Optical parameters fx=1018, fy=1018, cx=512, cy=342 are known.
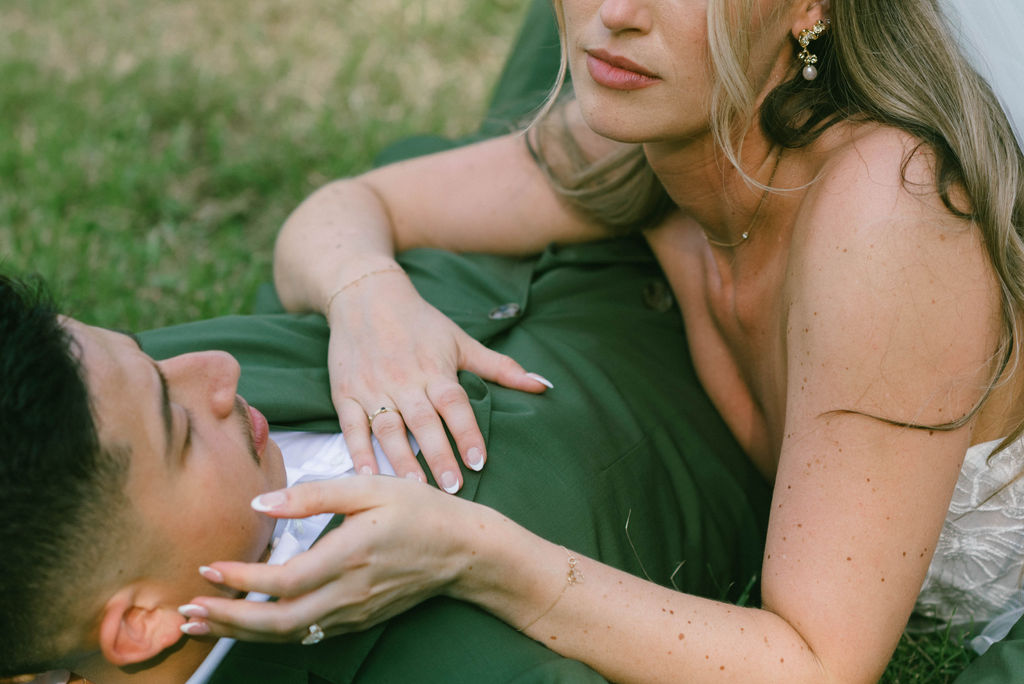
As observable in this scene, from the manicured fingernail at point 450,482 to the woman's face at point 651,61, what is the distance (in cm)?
88

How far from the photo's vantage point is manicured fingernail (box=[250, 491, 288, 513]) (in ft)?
5.92

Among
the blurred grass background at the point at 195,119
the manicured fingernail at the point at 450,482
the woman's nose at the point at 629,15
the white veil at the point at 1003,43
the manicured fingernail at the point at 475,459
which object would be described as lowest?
the blurred grass background at the point at 195,119

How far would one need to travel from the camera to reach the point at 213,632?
1.87m

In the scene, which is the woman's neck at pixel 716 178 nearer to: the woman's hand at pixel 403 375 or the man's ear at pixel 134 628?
the woman's hand at pixel 403 375

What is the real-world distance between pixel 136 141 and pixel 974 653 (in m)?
4.22

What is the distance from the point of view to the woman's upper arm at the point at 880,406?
2088 millimetres

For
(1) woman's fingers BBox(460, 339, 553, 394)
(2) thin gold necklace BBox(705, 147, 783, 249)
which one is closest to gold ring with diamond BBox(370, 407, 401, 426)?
(1) woman's fingers BBox(460, 339, 553, 394)

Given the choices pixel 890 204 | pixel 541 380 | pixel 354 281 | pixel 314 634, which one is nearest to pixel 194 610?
pixel 314 634

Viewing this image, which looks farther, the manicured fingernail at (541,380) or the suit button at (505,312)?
the suit button at (505,312)

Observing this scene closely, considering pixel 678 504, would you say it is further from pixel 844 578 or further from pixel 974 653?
pixel 974 653

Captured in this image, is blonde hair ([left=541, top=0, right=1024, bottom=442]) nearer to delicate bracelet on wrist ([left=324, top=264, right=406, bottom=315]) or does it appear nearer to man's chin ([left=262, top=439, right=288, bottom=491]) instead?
delicate bracelet on wrist ([left=324, top=264, right=406, bottom=315])

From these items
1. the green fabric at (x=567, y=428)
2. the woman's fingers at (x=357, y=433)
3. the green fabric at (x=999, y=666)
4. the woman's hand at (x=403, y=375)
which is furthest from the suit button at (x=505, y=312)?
the green fabric at (x=999, y=666)

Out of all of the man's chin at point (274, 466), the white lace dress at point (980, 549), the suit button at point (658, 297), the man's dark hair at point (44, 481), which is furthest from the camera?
the suit button at point (658, 297)

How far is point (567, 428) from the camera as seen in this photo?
2500mm
